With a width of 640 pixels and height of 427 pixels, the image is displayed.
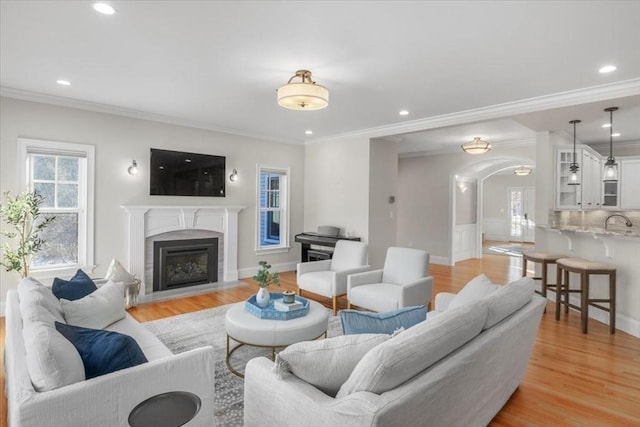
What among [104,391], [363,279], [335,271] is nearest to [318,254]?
[335,271]

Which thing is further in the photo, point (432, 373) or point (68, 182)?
point (68, 182)

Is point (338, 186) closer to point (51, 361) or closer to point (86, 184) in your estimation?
point (86, 184)

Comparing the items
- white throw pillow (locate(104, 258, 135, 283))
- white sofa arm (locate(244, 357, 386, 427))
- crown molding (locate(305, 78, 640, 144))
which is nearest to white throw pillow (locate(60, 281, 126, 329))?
white sofa arm (locate(244, 357, 386, 427))

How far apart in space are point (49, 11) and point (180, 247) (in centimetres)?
378

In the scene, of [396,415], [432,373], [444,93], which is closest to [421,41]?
[444,93]

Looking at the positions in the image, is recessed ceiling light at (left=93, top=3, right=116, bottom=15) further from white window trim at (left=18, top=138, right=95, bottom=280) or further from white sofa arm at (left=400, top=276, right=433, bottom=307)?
white sofa arm at (left=400, top=276, right=433, bottom=307)

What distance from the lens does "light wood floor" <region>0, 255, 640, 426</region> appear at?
91.8 inches

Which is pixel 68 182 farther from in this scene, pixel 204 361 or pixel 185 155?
pixel 204 361

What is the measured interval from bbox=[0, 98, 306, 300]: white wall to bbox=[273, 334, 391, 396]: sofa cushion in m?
4.56

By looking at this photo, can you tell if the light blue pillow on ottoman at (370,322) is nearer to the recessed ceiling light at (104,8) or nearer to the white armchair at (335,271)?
the white armchair at (335,271)

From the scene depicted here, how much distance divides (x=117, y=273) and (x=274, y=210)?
320cm

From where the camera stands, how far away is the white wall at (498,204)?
1289 cm

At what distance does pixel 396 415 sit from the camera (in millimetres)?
1179

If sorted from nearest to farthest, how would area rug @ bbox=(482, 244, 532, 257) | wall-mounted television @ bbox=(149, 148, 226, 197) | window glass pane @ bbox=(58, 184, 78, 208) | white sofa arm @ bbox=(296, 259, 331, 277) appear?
window glass pane @ bbox=(58, 184, 78, 208)
white sofa arm @ bbox=(296, 259, 331, 277)
wall-mounted television @ bbox=(149, 148, 226, 197)
area rug @ bbox=(482, 244, 532, 257)
